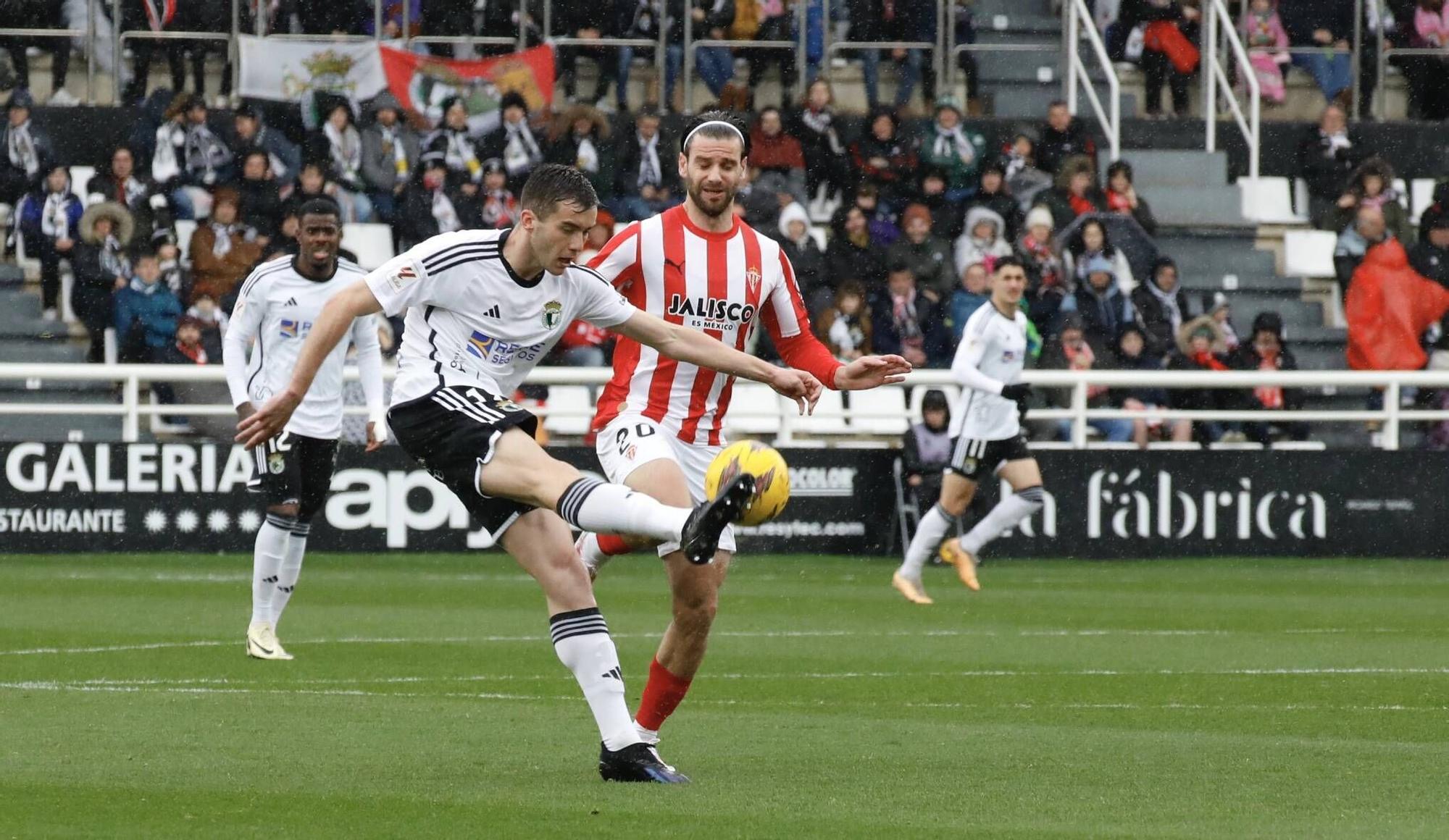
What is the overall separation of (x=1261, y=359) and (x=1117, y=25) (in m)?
5.93

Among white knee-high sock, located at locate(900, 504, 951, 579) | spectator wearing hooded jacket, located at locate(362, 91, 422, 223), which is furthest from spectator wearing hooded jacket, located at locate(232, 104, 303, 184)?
white knee-high sock, located at locate(900, 504, 951, 579)

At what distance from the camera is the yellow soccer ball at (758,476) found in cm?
683

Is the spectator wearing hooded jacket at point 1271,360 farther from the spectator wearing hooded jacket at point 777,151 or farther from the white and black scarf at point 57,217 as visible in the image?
the white and black scarf at point 57,217

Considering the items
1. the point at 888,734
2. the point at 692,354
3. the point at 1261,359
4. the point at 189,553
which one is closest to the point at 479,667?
the point at 888,734

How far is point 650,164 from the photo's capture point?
75.6 feet

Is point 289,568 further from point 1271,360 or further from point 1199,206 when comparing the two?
point 1199,206

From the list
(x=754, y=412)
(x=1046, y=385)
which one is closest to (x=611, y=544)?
(x=754, y=412)

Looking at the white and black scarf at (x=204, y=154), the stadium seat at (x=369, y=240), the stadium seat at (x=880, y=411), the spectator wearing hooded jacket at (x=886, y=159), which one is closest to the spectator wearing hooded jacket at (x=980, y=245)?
the spectator wearing hooded jacket at (x=886, y=159)

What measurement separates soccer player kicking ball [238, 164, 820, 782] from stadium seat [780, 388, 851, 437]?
13005 mm

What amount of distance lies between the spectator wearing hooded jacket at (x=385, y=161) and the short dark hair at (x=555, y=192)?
15589mm

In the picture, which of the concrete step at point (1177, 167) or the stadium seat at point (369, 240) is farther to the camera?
the concrete step at point (1177, 167)

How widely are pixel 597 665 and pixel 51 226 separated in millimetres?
15860

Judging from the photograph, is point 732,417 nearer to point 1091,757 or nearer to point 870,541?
point 870,541

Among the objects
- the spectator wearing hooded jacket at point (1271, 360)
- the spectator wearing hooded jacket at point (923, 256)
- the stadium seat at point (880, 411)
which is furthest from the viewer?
the spectator wearing hooded jacket at point (923, 256)
